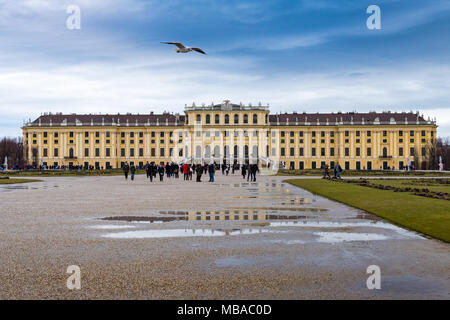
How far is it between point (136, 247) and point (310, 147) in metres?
102

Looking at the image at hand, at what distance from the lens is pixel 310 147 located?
109 m

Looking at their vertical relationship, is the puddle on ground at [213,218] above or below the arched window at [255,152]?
below

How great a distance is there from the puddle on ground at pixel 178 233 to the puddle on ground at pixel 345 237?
134 centimetres

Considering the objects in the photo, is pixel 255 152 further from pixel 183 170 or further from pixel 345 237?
pixel 345 237

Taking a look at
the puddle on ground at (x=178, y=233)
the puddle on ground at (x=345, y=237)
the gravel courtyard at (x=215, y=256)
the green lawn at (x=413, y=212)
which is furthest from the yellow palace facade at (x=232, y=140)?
the puddle on ground at (x=345, y=237)

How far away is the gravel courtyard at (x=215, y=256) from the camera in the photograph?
590 centimetres

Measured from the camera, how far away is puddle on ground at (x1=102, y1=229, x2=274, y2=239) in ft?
32.7

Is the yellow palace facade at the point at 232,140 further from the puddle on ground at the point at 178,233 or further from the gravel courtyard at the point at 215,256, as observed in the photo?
the puddle on ground at the point at 178,233

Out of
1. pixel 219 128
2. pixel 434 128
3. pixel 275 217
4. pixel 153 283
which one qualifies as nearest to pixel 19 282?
pixel 153 283

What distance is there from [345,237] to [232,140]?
99.3 metres

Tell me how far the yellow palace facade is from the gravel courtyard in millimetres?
94605

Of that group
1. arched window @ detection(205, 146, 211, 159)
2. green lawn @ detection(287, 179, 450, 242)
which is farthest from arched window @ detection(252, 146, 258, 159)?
green lawn @ detection(287, 179, 450, 242)
